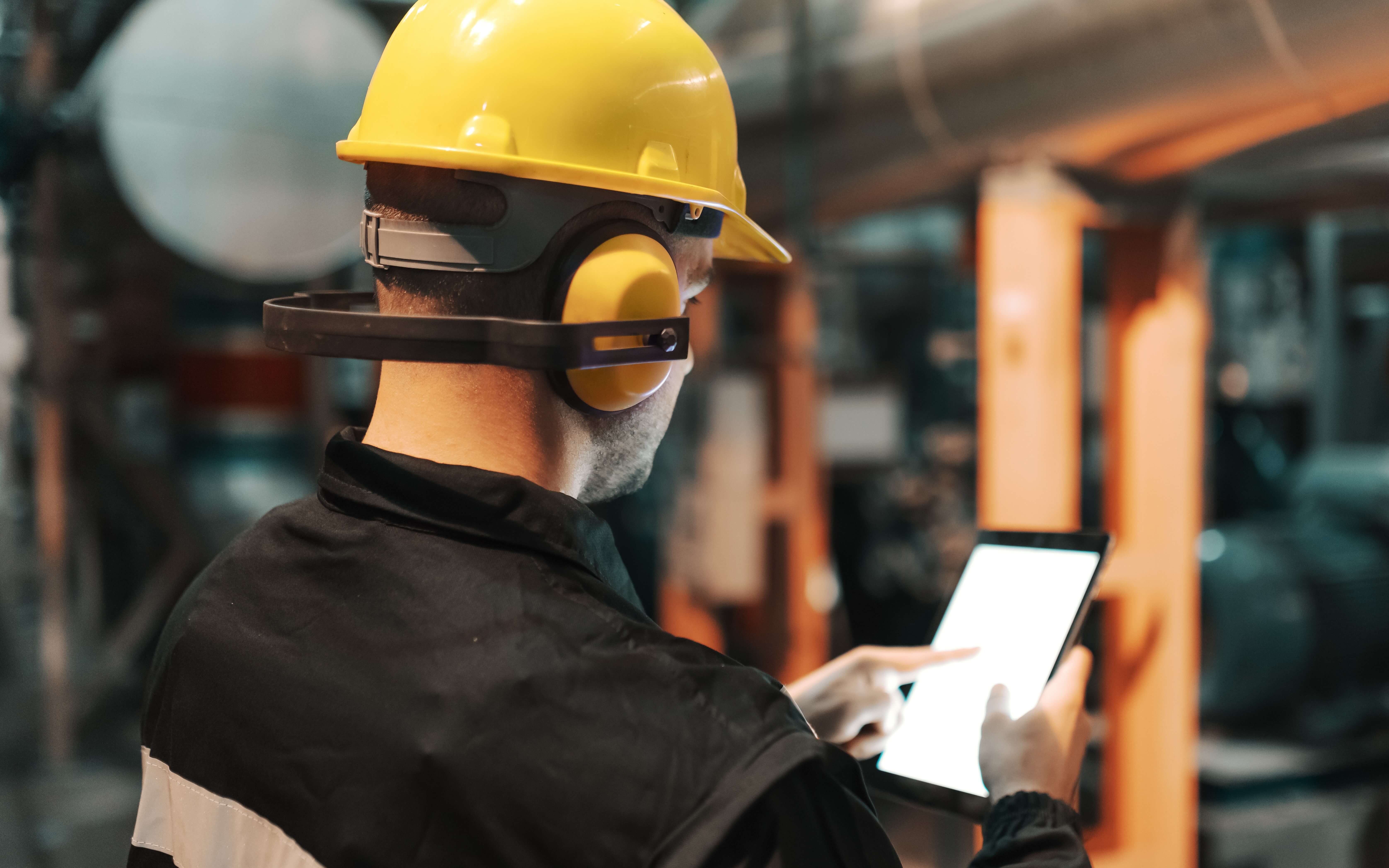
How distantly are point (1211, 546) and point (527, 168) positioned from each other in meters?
3.23

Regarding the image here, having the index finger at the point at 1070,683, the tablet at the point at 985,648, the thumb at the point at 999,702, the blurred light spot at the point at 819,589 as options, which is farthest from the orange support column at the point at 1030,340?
the blurred light spot at the point at 819,589

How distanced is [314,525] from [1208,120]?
150 centimetres

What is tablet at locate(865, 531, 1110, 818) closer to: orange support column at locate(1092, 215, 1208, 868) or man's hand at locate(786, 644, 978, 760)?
man's hand at locate(786, 644, 978, 760)

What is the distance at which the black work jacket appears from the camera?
2.02 feet

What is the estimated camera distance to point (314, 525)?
758 millimetres

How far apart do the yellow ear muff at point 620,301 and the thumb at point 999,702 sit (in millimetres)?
363

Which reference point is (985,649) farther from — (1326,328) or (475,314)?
(1326,328)

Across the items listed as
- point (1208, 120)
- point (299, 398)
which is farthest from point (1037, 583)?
point (299, 398)

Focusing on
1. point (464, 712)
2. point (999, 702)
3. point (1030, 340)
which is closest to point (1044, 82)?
point (1030, 340)

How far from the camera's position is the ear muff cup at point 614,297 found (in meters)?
0.75

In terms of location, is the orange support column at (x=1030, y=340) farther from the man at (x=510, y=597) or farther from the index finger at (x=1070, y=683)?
the man at (x=510, y=597)

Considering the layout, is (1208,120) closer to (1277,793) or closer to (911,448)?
(1277,793)

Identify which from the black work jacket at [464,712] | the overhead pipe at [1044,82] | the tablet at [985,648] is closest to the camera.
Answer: the black work jacket at [464,712]

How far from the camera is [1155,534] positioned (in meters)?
2.23
